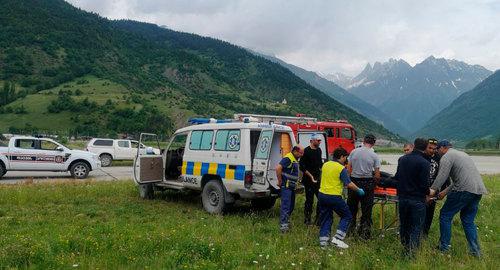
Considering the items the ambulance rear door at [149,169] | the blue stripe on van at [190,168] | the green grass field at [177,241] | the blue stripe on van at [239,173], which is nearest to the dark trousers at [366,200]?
the green grass field at [177,241]

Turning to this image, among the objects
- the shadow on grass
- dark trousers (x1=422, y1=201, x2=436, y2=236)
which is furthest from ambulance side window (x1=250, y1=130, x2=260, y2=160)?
dark trousers (x1=422, y1=201, x2=436, y2=236)

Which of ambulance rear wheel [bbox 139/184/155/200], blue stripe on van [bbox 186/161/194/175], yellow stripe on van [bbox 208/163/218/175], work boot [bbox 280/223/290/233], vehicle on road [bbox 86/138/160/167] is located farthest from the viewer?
vehicle on road [bbox 86/138/160/167]

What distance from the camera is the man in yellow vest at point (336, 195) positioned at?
24.4 feet

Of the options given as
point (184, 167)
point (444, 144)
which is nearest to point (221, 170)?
point (184, 167)

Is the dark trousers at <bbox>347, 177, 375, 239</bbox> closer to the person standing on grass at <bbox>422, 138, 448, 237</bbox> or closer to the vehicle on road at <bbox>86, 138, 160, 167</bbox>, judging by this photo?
the person standing on grass at <bbox>422, 138, 448, 237</bbox>

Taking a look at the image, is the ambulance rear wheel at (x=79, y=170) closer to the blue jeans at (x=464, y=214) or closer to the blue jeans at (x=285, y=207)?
the blue jeans at (x=285, y=207)

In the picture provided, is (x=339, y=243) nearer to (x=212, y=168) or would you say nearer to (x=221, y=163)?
(x=221, y=163)

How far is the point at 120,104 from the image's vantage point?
351 ft

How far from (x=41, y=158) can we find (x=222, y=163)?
1073 cm

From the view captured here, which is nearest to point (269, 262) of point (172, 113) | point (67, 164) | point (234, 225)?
point (234, 225)

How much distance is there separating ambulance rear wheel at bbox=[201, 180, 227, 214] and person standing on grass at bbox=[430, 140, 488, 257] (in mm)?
4874

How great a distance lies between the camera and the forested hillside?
101m

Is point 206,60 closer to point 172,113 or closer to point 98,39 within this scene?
point 98,39

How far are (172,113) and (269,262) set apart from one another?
105 m
